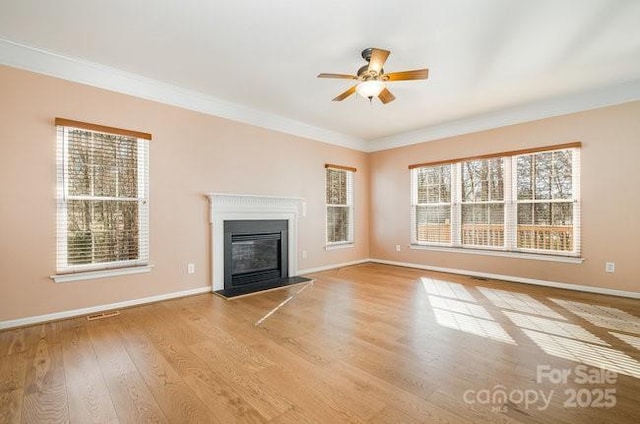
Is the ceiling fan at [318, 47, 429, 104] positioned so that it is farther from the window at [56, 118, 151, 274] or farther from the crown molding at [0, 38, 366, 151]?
the window at [56, 118, 151, 274]

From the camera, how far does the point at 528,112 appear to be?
180 inches

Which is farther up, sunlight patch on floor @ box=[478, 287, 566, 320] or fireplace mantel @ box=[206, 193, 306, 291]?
fireplace mantel @ box=[206, 193, 306, 291]

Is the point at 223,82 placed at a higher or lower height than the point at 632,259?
higher

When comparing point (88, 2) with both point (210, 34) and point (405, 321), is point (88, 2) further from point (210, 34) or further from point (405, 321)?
point (405, 321)

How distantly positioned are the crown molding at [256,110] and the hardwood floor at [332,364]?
2.63 meters

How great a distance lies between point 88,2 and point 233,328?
3.03m

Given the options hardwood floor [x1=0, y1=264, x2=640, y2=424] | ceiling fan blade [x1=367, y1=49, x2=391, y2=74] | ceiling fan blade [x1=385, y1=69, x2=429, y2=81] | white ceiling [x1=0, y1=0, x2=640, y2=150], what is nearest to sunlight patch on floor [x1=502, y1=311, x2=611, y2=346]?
hardwood floor [x1=0, y1=264, x2=640, y2=424]

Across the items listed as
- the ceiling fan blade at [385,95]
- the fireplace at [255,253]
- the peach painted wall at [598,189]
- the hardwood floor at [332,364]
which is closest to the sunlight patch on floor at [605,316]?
the hardwood floor at [332,364]

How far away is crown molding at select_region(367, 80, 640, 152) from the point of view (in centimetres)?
390

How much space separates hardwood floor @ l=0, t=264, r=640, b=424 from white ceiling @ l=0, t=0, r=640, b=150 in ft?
9.09

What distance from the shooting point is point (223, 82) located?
3.75 metres

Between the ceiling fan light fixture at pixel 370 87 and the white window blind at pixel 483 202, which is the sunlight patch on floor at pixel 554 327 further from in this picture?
the ceiling fan light fixture at pixel 370 87

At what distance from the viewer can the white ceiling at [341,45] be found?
2416mm

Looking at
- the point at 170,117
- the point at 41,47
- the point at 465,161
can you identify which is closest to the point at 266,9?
the point at 170,117
